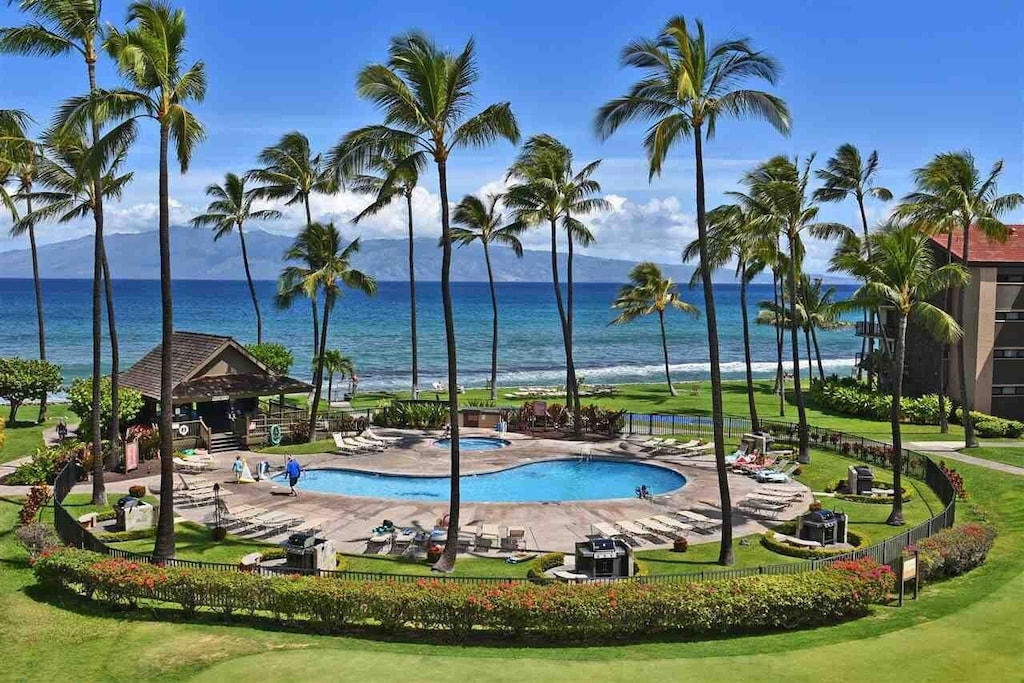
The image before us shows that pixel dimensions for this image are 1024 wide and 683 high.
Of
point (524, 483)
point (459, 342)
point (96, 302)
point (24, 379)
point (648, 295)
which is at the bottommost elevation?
point (524, 483)

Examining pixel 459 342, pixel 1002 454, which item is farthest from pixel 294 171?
pixel 459 342

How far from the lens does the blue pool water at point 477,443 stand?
1483 inches

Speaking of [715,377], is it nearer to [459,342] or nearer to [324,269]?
[324,269]

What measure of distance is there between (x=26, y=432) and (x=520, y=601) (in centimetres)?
3465

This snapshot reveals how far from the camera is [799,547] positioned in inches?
872

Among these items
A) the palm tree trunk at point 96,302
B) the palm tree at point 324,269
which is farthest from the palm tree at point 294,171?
the palm tree trunk at point 96,302

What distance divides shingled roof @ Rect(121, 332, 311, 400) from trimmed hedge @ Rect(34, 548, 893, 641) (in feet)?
66.1

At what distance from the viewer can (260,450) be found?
120 feet

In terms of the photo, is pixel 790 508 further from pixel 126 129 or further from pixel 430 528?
pixel 126 129

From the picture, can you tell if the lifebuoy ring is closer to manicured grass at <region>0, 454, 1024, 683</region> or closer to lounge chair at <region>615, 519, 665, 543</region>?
manicured grass at <region>0, 454, 1024, 683</region>

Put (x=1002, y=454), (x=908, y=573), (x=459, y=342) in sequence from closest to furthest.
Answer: (x=908, y=573) → (x=1002, y=454) → (x=459, y=342)

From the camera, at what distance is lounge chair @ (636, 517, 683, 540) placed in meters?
23.4

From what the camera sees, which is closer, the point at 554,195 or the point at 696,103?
the point at 696,103

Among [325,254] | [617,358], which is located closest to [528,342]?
[617,358]
